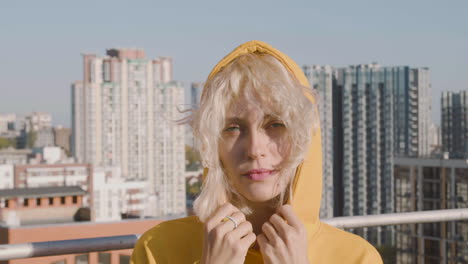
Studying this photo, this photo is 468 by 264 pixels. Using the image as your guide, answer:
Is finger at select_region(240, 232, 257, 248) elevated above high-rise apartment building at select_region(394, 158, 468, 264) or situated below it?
above

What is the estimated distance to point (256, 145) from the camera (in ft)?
3.82

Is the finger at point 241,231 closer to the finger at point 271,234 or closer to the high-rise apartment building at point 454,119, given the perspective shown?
the finger at point 271,234

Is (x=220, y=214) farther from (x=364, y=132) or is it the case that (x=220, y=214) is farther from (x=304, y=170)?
(x=364, y=132)

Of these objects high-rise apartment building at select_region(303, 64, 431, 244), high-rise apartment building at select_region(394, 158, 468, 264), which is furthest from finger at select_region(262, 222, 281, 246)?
high-rise apartment building at select_region(303, 64, 431, 244)

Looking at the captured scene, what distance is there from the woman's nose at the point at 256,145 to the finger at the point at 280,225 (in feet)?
0.34

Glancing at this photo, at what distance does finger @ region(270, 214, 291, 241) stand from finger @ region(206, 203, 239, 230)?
0.20 feet

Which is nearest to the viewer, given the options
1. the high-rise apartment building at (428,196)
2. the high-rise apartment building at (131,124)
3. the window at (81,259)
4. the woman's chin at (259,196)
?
the woman's chin at (259,196)

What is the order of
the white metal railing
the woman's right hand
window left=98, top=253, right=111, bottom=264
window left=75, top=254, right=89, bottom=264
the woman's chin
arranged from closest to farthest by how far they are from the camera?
the woman's right hand
the woman's chin
the white metal railing
window left=98, top=253, right=111, bottom=264
window left=75, top=254, right=89, bottom=264

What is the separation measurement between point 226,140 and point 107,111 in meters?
58.3

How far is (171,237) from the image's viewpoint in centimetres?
122

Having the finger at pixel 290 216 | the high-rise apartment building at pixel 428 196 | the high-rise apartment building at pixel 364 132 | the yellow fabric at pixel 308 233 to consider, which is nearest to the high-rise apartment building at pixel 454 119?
the high-rise apartment building at pixel 364 132

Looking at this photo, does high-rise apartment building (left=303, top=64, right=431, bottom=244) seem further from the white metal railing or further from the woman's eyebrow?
the woman's eyebrow

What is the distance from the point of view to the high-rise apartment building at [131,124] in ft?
190

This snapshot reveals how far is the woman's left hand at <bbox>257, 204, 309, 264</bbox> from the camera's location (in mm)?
1095
